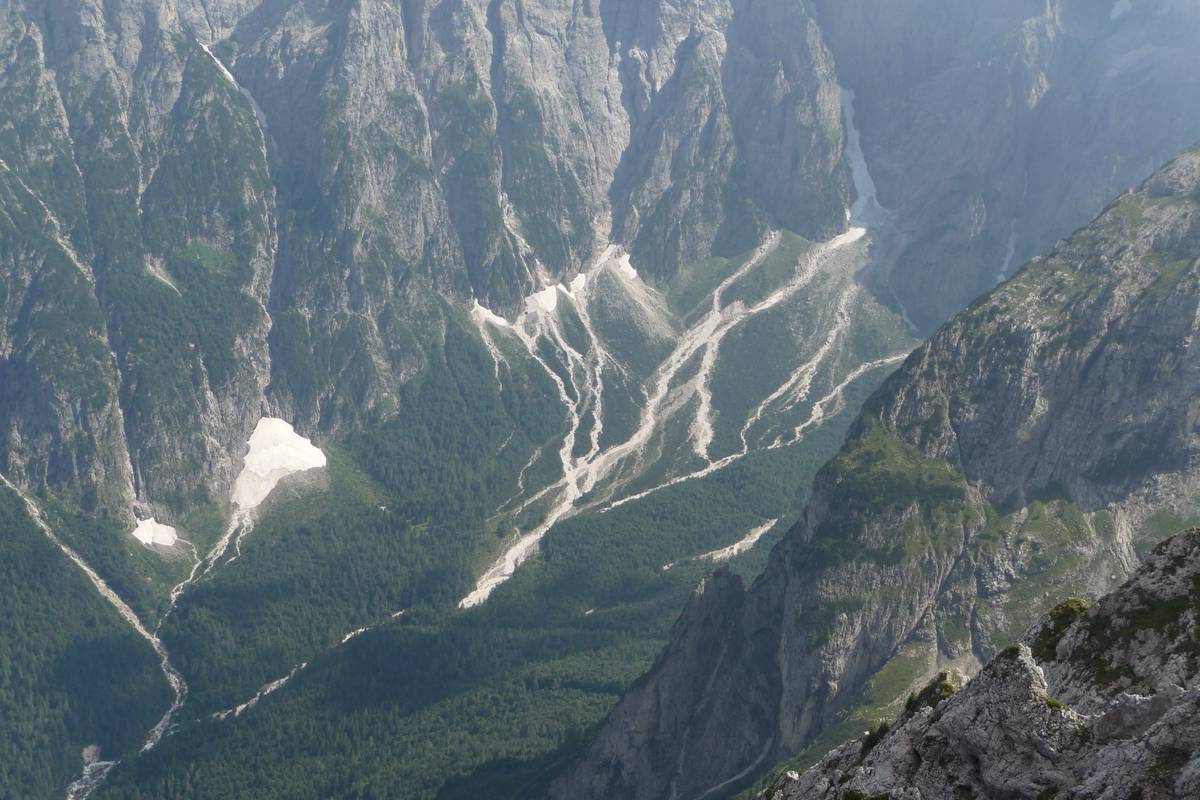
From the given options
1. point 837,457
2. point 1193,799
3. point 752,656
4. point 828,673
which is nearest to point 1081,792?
point 1193,799

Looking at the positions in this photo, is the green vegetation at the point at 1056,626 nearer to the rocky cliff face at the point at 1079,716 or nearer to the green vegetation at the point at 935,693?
the rocky cliff face at the point at 1079,716

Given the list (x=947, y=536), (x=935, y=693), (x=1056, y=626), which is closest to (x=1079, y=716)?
(x=1056, y=626)

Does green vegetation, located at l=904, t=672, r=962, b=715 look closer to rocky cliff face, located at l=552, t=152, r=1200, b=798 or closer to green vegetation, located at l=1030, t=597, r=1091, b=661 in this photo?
green vegetation, located at l=1030, t=597, r=1091, b=661

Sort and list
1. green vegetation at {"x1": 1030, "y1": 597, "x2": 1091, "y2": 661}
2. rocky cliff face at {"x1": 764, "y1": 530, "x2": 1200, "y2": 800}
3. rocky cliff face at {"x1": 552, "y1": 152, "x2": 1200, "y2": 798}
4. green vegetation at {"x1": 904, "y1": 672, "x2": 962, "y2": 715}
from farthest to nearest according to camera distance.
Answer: rocky cliff face at {"x1": 552, "y1": 152, "x2": 1200, "y2": 798} < green vegetation at {"x1": 904, "y1": 672, "x2": 962, "y2": 715} < green vegetation at {"x1": 1030, "y1": 597, "x2": 1091, "y2": 661} < rocky cliff face at {"x1": 764, "y1": 530, "x2": 1200, "y2": 800}

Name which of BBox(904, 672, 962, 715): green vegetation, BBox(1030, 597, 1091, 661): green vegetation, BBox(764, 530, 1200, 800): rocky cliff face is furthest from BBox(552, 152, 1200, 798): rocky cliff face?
BBox(764, 530, 1200, 800): rocky cliff face

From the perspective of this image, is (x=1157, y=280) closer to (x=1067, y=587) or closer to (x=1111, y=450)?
(x=1111, y=450)

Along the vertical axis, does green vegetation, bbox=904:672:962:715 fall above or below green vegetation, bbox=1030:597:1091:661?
below

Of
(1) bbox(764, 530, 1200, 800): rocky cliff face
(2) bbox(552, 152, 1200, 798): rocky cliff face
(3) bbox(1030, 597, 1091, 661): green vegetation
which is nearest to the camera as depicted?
(1) bbox(764, 530, 1200, 800): rocky cliff face
